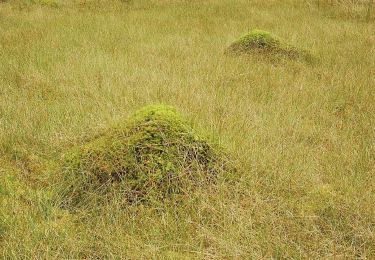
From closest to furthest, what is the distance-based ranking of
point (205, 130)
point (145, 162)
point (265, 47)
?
point (145, 162)
point (205, 130)
point (265, 47)

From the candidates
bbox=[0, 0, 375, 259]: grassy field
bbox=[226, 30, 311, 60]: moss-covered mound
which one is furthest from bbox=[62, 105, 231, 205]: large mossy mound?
bbox=[226, 30, 311, 60]: moss-covered mound

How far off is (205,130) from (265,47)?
3855 mm

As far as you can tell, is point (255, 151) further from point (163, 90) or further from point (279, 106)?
point (163, 90)

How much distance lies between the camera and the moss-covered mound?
6.88m

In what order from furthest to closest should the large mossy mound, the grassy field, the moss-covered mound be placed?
the moss-covered mound → the large mossy mound → the grassy field

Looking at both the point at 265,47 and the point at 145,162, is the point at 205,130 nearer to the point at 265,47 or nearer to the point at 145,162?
the point at 145,162

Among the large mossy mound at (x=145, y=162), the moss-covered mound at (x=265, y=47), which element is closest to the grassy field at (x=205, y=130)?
the large mossy mound at (x=145, y=162)

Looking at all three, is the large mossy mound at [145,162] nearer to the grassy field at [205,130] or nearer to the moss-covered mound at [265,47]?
the grassy field at [205,130]

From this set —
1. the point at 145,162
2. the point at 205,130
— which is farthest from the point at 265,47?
the point at 145,162

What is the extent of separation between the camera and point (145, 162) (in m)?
2.98

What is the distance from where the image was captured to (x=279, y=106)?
4.73 metres

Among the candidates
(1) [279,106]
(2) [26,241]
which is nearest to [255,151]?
(1) [279,106]

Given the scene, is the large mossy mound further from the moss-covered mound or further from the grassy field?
the moss-covered mound

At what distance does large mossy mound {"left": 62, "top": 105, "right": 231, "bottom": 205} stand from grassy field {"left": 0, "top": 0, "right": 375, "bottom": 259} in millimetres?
127
